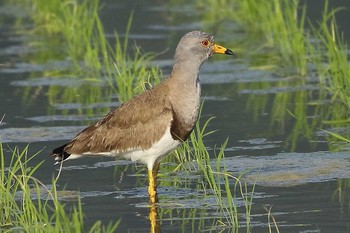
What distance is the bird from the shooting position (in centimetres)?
897

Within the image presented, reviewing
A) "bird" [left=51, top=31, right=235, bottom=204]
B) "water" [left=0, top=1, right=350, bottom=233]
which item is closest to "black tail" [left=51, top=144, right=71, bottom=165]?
"bird" [left=51, top=31, right=235, bottom=204]

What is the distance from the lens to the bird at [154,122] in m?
8.97

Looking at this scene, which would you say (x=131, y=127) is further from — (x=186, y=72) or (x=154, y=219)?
(x=154, y=219)

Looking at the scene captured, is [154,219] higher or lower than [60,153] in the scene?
lower

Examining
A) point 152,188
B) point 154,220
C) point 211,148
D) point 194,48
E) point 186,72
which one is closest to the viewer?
point 154,220

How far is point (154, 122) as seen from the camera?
29.6ft

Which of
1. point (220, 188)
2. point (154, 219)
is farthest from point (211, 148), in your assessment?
point (154, 219)

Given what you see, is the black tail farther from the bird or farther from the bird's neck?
the bird's neck

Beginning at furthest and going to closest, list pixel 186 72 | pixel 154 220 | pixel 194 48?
pixel 194 48 → pixel 186 72 → pixel 154 220

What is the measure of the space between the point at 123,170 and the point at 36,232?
3057mm

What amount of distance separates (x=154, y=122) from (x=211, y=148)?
1853 millimetres

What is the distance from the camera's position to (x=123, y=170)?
10188 millimetres

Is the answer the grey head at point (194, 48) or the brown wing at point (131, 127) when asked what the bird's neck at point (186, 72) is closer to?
the grey head at point (194, 48)

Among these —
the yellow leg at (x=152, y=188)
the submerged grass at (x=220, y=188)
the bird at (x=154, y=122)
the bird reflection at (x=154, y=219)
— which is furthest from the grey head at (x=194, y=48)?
the bird reflection at (x=154, y=219)
